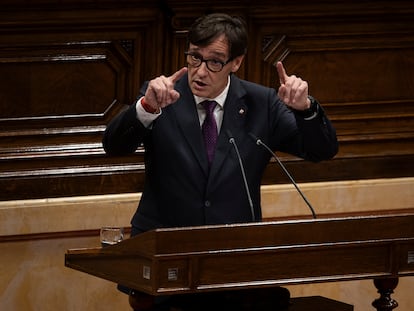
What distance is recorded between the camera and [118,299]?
17.0ft

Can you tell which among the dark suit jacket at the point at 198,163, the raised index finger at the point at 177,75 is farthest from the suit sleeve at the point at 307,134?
the raised index finger at the point at 177,75

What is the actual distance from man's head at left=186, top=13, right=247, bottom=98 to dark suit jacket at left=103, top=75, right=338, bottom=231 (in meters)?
0.11

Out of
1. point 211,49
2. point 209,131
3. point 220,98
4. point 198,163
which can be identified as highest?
point 211,49

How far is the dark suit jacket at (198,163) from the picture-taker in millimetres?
4090

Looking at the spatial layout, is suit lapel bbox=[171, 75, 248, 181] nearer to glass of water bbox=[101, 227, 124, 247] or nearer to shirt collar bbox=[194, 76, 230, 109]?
shirt collar bbox=[194, 76, 230, 109]

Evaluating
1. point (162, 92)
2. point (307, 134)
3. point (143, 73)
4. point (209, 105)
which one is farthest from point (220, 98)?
point (143, 73)

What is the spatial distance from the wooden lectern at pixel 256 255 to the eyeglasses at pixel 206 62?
647 millimetres

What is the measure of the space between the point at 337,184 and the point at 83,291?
112 centimetres

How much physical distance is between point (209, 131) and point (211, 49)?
273 millimetres

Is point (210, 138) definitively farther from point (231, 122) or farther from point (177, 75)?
point (177, 75)

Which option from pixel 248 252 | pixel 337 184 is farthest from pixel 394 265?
pixel 337 184

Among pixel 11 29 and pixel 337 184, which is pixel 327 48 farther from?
pixel 11 29

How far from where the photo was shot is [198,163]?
4102 millimetres

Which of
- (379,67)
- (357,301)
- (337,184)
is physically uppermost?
(379,67)
